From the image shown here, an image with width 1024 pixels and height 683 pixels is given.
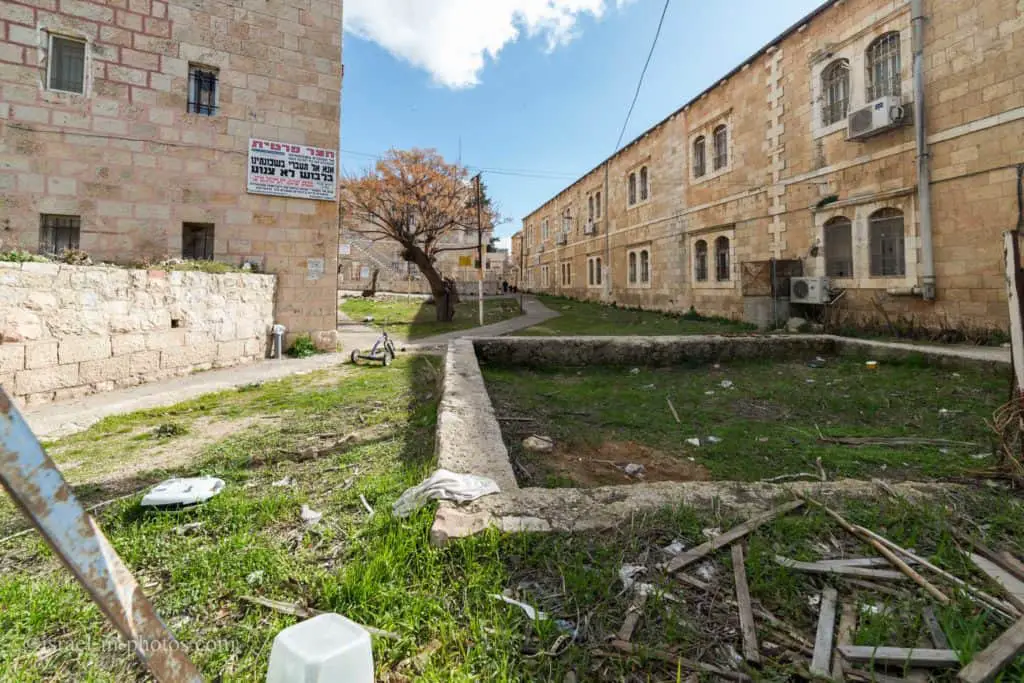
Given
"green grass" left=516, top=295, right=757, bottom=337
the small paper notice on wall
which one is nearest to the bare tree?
"green grass" left=516, top=295, right=757, bottom=337

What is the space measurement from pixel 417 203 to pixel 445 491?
17828mm

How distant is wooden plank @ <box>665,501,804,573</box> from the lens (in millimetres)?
1901

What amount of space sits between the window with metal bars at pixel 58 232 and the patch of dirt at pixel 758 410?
11138 millimetres

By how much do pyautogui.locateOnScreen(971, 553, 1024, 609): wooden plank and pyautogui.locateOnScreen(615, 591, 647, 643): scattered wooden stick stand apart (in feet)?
4.38

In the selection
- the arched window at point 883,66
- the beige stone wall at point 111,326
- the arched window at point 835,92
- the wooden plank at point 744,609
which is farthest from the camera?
the arched window at point 835,92

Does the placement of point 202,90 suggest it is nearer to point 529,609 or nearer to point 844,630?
point 529,609

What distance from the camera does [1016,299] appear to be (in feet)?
9.32

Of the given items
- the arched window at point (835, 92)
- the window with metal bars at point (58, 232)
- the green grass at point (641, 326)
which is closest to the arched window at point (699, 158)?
the arched window at point (835, 92)

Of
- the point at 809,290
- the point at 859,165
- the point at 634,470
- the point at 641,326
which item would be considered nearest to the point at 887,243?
the point at 809,290

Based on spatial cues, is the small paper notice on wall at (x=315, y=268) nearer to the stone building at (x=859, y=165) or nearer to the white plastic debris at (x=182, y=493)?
the white plastic debris at (x=182, y=493)

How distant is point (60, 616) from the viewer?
177 cm

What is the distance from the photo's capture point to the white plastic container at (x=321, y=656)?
43.8 inches

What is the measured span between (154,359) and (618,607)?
7.79m

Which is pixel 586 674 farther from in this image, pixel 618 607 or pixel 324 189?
pixel 324 189
